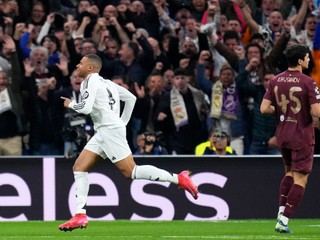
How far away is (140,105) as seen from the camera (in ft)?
57.0

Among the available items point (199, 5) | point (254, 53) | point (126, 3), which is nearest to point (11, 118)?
point (126, 3)

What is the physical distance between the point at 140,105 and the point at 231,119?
1.52 m

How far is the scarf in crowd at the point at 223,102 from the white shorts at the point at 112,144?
4.85 metres

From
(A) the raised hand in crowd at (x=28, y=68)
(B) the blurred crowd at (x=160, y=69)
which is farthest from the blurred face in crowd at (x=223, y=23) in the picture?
(A) the raised hand in crowd at (x=28, y=68)

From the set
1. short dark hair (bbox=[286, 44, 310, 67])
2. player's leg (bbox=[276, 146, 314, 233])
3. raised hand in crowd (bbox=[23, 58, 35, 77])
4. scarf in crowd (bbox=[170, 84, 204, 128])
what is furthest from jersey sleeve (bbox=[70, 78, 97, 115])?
raised hand in crowd (bbox=[23, 58, 35, 77])

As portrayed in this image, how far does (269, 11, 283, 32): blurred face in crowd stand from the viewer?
58.2ft

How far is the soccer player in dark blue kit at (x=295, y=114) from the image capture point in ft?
39.2

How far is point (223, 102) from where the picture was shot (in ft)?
55.9

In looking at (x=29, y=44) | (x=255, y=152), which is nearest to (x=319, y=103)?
(x=255, y=152)

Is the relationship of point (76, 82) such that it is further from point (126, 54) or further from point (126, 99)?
point (126, 99)

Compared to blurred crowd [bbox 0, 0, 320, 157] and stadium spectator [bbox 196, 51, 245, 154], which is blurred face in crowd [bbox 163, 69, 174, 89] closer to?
blurred crowd [bbox 0, 0, 320, 157]

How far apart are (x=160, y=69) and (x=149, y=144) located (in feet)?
5.79

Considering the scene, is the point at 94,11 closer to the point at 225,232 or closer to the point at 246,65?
the point at 246,65

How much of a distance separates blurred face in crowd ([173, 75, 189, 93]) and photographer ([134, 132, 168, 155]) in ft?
3.09
